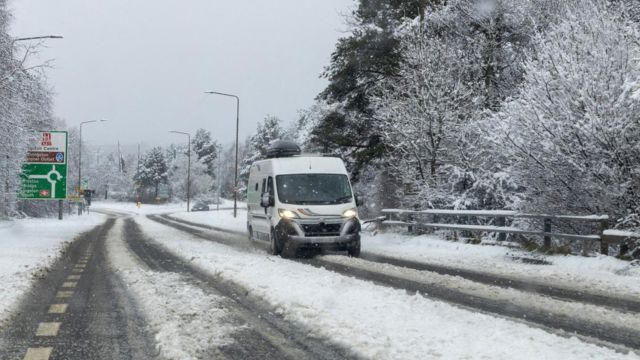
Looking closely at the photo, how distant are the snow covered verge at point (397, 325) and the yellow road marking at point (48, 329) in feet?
7.71

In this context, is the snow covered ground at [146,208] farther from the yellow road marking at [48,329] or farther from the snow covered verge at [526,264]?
the yellow road marking at [48,329]

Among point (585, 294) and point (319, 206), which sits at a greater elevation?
point (319, 206)

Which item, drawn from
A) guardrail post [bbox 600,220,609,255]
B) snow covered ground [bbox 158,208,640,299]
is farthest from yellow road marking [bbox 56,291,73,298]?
guardrail post [bbox 600,220,609,255]

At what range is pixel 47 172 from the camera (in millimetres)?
26219

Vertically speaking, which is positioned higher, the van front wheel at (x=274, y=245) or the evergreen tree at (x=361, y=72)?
the evergreen tree at (x=361, y=72)

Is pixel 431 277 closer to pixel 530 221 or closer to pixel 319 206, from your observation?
pixel 319 206

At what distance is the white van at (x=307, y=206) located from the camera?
47.1ft

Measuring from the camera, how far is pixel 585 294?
8.77m

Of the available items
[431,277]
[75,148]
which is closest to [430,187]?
[431,277]

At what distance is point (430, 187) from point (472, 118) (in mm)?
2827

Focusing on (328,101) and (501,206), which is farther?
(328,101)

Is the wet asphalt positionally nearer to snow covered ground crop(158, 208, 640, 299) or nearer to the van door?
snow covered ground crop(158, 208, 640, 299)

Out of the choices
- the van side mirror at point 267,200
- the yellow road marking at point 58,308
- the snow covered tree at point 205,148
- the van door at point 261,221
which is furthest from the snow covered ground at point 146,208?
the yellow road marking at point 58,308

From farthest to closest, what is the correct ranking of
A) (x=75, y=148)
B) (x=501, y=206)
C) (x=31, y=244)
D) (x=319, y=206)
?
1. (x=75, y=148)
2. (x=501, y=206)
3. (x=31, y=244)
4. (x=319, y=206)
